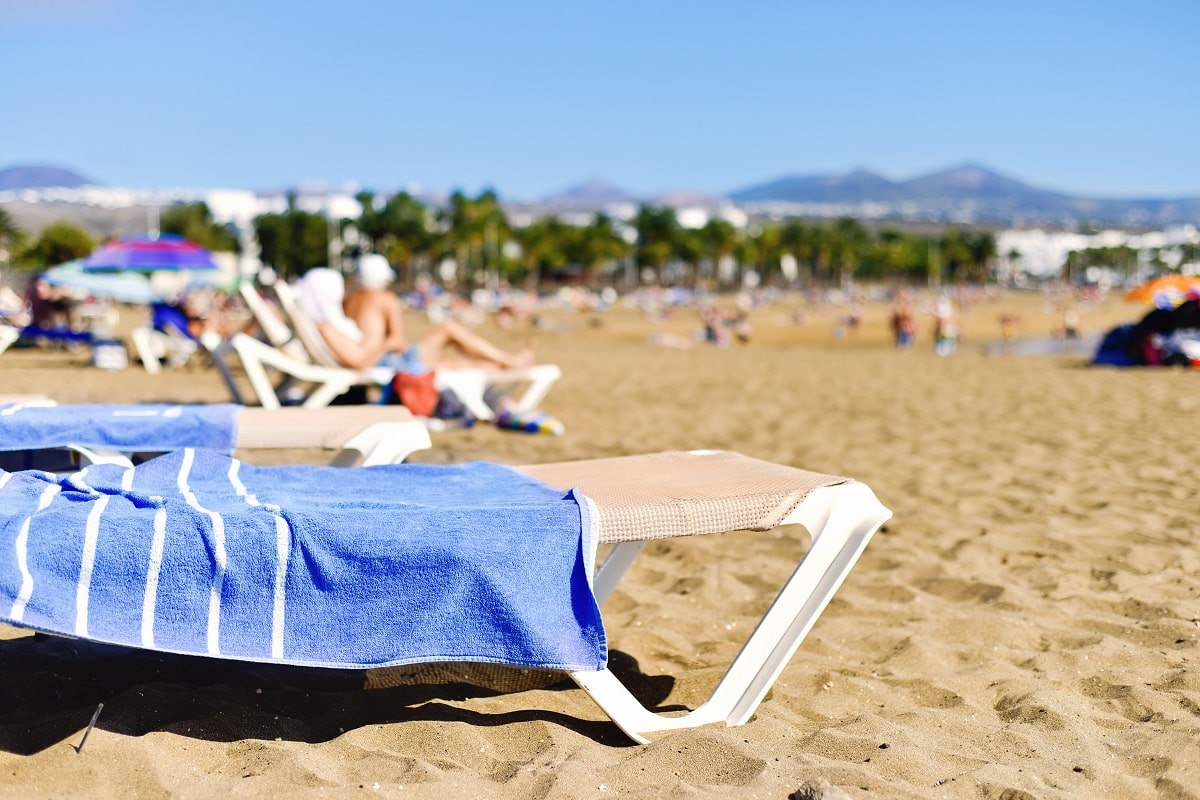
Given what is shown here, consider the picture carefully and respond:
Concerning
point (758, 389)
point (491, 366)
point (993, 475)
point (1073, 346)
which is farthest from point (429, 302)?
point (993, 475)

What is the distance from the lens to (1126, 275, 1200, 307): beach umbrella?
1455 centimetres

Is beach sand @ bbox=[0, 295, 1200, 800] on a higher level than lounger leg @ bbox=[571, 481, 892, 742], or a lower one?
lower

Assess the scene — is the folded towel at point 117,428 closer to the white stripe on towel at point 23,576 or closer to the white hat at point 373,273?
the white stripe on towel at point 23,576

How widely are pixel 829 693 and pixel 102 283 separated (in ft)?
52.8

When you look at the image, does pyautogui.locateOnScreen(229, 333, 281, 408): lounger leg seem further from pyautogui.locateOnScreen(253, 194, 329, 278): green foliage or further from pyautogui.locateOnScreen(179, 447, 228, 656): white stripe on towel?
pyautogui.locateOnScreen(253, 194, 329, 278): green foliage

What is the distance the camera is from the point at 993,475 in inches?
221

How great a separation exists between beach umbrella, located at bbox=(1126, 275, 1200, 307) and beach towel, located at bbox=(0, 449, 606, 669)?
14408 millimetres

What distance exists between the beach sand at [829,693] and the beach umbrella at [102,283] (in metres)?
11.5

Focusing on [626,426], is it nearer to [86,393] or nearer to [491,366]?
[491,366]

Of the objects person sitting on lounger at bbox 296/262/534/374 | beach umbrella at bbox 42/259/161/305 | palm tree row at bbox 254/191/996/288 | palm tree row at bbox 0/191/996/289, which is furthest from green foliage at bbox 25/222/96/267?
person sitting on lounger at bbox 296/262/534/374

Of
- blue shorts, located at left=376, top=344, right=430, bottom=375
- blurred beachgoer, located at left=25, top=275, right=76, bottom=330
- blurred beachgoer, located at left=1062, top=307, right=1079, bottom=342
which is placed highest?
blue shorts, located at left=376, top=344, right=430, bottom=375

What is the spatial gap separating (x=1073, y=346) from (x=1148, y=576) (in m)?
24.4

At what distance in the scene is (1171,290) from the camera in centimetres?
1507

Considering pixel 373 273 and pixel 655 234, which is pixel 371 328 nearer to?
pixel 373 273
